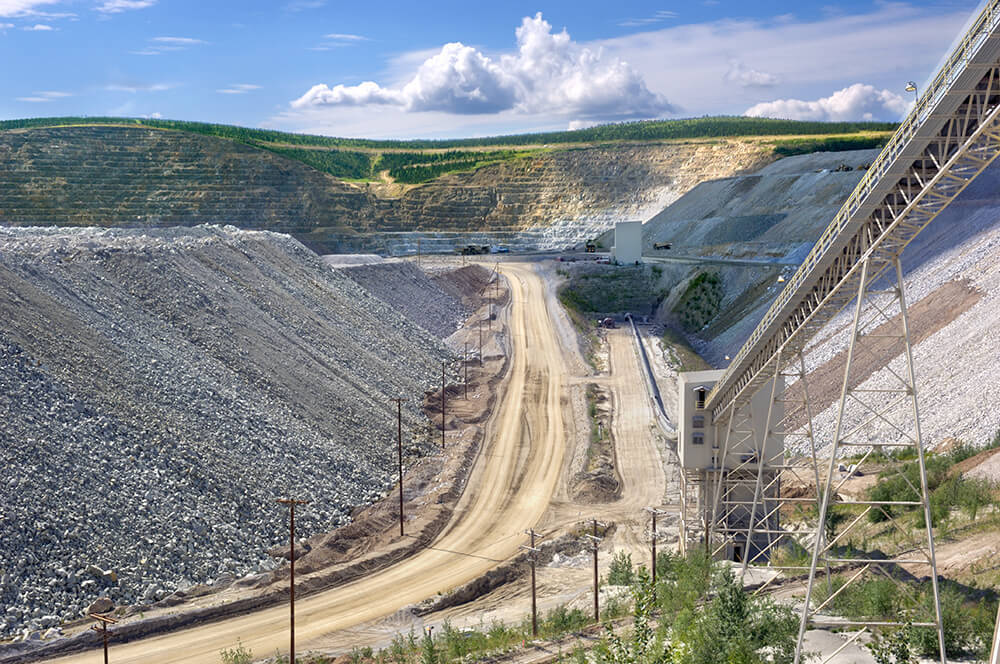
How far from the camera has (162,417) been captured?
34.5 meters

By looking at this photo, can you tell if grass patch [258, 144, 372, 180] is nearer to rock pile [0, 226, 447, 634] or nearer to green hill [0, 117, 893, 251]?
green hill [0, 117, 893, 251]

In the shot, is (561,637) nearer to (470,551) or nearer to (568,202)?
(470,551)

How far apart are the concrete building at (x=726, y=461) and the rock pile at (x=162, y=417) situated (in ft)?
43.9

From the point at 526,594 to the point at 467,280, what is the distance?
58877 mm

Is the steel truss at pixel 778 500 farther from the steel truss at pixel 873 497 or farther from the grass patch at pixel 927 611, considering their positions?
the grass patch at pixel 927 611

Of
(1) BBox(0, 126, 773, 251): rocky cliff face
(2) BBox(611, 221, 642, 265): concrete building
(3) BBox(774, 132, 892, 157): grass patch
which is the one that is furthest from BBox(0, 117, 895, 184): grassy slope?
(2) BBox(611, 221, 642, 265): concrete building

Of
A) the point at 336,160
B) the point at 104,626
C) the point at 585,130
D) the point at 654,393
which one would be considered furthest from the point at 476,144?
the point at 104,626

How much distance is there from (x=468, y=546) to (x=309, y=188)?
84177 millimetres

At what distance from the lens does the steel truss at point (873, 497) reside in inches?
723

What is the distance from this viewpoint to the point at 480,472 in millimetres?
42750

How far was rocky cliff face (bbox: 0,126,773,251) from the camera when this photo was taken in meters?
104

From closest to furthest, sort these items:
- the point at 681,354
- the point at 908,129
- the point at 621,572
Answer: the point at 908,129
the point at 621,572
the point at 681,354

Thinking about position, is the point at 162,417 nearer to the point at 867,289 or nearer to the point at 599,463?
the point at 599,463

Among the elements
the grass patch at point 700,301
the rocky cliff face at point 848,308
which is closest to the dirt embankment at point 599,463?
the rocky cliff face at point 848,308
